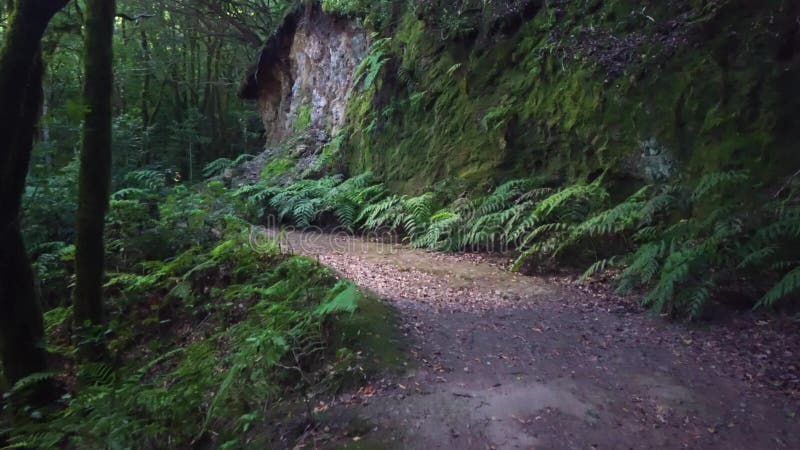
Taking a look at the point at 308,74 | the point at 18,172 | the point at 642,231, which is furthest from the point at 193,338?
the point at 308,74

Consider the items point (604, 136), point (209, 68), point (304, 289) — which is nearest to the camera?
point (304, 289)

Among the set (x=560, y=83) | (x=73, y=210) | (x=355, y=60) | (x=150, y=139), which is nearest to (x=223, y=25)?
(x=150, y=139)

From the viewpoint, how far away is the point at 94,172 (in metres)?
6.42

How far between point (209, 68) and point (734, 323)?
2583 cm

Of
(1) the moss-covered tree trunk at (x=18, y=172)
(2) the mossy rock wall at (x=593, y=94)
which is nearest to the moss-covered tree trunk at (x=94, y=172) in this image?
Answer: (1) the moss-covered tree trunk at (x=18, y=172)

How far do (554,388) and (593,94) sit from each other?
5716 millimetres

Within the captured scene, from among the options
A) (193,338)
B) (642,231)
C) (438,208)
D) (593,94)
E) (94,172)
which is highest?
(593,94)

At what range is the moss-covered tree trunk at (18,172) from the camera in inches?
189

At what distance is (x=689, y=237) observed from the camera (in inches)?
237

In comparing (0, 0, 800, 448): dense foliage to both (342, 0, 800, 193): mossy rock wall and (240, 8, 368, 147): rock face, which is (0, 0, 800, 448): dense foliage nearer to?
(342, 0, 800, 193): mossy rock wall

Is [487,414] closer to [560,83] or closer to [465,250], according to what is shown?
[465,250]

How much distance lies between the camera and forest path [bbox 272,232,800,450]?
3506 millimetres

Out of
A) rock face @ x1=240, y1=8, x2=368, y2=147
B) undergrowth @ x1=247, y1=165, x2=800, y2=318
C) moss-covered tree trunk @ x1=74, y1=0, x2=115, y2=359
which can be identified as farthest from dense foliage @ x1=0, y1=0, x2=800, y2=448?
rock face @ x1=240, y1=8, x2=368, y2=147

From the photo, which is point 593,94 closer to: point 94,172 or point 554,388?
point 554,388
